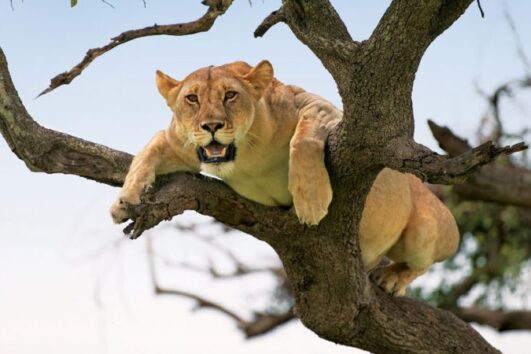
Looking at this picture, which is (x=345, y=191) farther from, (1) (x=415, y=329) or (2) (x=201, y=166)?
(1) (x=415, y=329)

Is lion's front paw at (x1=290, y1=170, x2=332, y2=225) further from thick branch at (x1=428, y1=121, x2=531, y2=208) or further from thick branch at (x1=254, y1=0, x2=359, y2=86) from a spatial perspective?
thick branch at (x1=428, y1=121, x2=531, y2=208)

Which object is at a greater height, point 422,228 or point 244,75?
point 244,75

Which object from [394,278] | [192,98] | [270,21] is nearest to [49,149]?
[192,98]

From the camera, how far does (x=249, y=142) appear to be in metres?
4.73

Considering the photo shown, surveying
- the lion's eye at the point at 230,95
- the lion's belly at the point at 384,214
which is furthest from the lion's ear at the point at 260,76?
the lion's belly at the point at 384,214

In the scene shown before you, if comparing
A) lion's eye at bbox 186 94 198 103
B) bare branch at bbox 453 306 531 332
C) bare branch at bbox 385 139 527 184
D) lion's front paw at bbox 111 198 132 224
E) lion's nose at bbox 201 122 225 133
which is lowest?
bare branch at bbox 453 306 531 332

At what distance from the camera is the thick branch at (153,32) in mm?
4734

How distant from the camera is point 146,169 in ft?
15.8

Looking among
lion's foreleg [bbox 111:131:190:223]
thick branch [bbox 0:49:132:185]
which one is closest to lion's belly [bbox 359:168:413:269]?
lion's foreleg [bbox 111:131:190:223]

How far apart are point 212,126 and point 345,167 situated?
0.69 metres

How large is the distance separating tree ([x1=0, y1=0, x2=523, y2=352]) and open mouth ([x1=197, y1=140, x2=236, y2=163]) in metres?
0.27

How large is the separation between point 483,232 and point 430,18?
6473mm

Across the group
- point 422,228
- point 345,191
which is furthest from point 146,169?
point 422,228

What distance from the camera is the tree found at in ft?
14.5
